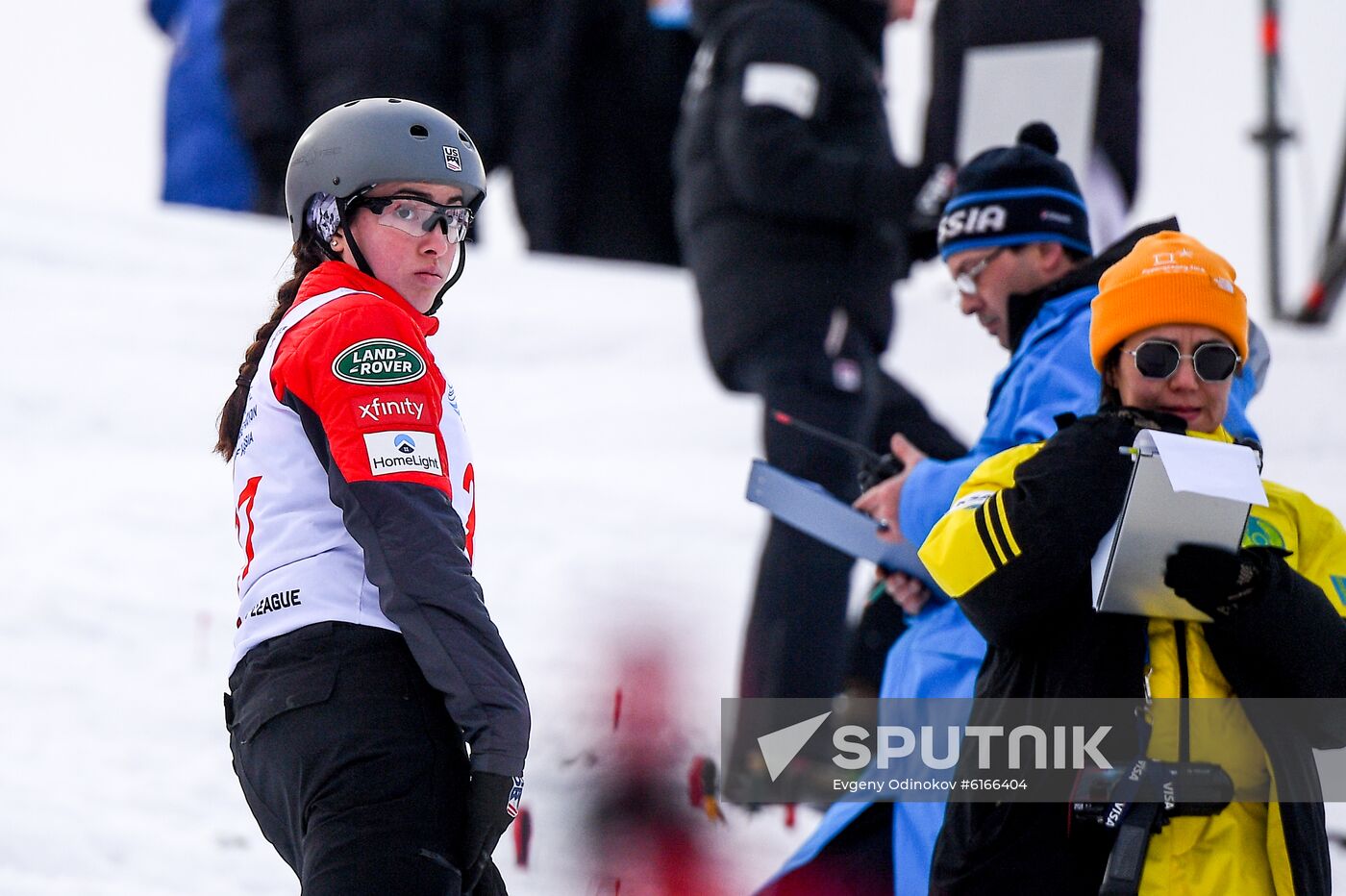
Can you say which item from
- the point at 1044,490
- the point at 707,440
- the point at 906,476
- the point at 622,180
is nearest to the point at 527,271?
the point at 622,180

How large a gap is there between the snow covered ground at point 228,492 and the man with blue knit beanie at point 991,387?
2.78 feet

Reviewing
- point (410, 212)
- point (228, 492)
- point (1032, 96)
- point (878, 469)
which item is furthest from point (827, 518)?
point (228, 492)

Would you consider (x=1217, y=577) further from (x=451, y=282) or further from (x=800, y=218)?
(x=800, y=218)

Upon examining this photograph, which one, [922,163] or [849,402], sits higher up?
[922,163]

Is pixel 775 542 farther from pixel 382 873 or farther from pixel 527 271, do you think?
pixel 527 271

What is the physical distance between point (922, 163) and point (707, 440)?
11.9 feet

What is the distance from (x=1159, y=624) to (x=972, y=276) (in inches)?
46.3

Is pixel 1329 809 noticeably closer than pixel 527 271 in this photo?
Yes

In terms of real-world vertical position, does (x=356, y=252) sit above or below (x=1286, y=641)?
above

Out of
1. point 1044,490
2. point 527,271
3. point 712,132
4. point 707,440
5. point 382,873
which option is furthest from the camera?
A: point 527,271

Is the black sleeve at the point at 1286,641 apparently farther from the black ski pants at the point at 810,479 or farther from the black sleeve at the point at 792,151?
the black sleeve at the point at 792,151

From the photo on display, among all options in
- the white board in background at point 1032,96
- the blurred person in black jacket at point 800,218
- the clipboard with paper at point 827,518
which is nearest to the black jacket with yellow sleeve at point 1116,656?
the clipboard with paper at point 827,518

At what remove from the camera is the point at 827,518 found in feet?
12.6

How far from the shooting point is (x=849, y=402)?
5285mm
